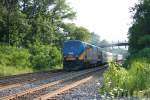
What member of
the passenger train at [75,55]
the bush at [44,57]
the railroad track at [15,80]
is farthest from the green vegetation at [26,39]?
the railroad track at [15,80]

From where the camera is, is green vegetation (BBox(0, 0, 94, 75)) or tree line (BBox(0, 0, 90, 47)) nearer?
green vegetation (BBox(0, 0, 94, 75))

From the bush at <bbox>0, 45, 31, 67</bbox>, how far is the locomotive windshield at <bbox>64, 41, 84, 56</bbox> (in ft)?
12.8

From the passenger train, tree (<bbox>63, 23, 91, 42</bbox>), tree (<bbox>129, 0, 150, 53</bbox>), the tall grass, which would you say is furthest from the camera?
tree (<bbox>63, 23, 91, 42</bbox>)

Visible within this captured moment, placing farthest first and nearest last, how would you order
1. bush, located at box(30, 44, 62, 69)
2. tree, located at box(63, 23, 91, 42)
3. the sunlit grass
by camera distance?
tree, located at box(63, 23, 91, 42)
bush, located at box(30, 44, 62, 69)
the sunlit grass

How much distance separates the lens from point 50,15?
64938mm

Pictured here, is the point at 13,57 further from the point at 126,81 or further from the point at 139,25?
the point at 126,81

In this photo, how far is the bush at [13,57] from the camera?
3809cm

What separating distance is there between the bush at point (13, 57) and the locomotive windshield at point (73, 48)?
3.92 metres

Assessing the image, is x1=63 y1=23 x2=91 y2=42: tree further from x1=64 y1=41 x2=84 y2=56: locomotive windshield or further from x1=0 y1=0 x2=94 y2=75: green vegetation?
x1=64 y1=41 x2=84 y2=56: locomotive windshield

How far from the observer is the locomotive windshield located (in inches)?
1499

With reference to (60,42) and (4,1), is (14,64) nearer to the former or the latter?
(4,1)

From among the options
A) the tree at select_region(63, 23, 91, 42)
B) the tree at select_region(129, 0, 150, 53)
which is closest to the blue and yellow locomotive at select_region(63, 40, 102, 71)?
the tree at select_region(129, 0, 150, 53)

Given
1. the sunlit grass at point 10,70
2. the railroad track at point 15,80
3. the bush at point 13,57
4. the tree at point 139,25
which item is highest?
the tree at point 139,25

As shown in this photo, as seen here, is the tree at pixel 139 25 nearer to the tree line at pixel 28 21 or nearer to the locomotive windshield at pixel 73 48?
the locomotive windshield at pixel 73 48
